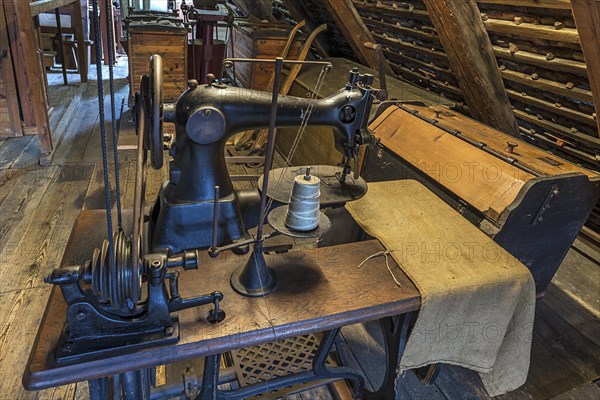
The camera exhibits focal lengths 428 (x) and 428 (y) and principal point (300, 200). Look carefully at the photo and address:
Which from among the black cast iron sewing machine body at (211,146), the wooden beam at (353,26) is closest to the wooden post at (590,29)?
the black cast iron sewing machine body at (211,146)

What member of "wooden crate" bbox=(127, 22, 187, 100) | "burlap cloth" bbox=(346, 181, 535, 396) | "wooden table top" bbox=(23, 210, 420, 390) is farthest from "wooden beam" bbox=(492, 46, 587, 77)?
"wooden crate" bbox=(127, 22, 187, 100)

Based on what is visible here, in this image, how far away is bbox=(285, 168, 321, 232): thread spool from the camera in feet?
3.15

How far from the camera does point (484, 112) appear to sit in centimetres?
253

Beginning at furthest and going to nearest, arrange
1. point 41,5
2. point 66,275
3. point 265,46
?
point 265,46, point 41,5, point 66,275

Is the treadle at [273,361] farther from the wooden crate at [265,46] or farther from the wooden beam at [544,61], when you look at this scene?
the wooden crate at [265,46]

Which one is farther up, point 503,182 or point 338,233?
point 503,182

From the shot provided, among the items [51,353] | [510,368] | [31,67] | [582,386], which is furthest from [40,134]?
[582,386]

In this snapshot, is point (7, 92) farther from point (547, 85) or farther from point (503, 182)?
point (547, 85)

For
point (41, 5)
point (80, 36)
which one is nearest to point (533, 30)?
point (41, 5)

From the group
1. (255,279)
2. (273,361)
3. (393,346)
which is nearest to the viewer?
(255,279)

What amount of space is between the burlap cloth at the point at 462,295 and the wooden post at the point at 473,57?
1.24m

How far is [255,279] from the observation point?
3.23 ft

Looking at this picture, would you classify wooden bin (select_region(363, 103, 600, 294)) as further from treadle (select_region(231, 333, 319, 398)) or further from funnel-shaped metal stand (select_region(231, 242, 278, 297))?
funnel-shaped metal stand (select_region(231, 242, 278, 297))

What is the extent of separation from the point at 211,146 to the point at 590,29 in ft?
3.93
